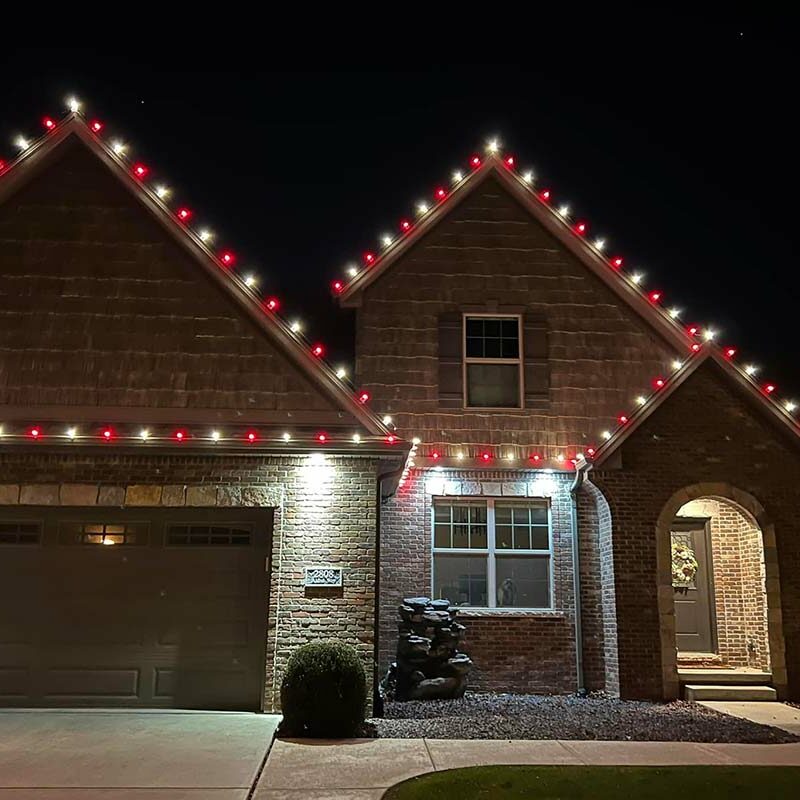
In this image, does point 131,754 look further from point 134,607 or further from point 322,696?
point 134,607

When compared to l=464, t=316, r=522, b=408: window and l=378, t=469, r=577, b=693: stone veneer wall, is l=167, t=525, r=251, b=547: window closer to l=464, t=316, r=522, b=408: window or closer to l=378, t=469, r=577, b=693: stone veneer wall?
l=378, t=469, r=577, b=693: stone veneer wall

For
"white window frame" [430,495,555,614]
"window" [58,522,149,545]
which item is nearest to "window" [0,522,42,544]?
"window" [58,522,149,545]

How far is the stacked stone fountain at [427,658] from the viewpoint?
11.6m

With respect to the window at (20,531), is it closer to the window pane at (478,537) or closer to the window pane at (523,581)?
the window pane at (478,537)

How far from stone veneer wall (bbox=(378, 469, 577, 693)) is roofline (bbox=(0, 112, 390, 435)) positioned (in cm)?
258

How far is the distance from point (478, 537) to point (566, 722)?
3.93m

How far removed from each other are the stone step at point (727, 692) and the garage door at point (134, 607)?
595 centimetres

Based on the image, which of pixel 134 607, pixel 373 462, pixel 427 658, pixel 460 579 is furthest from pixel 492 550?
pixel 134 607

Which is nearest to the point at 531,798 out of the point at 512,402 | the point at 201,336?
the point at 201,336

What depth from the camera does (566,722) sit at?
32.9 feet

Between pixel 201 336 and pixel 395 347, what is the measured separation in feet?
12.5

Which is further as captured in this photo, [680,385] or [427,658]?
[680,385]

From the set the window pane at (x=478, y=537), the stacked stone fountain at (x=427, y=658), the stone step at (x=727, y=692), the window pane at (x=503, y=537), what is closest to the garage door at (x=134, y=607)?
the stacked stone fountain at (x=427, y=658)

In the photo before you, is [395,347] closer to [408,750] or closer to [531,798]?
[408,750]
